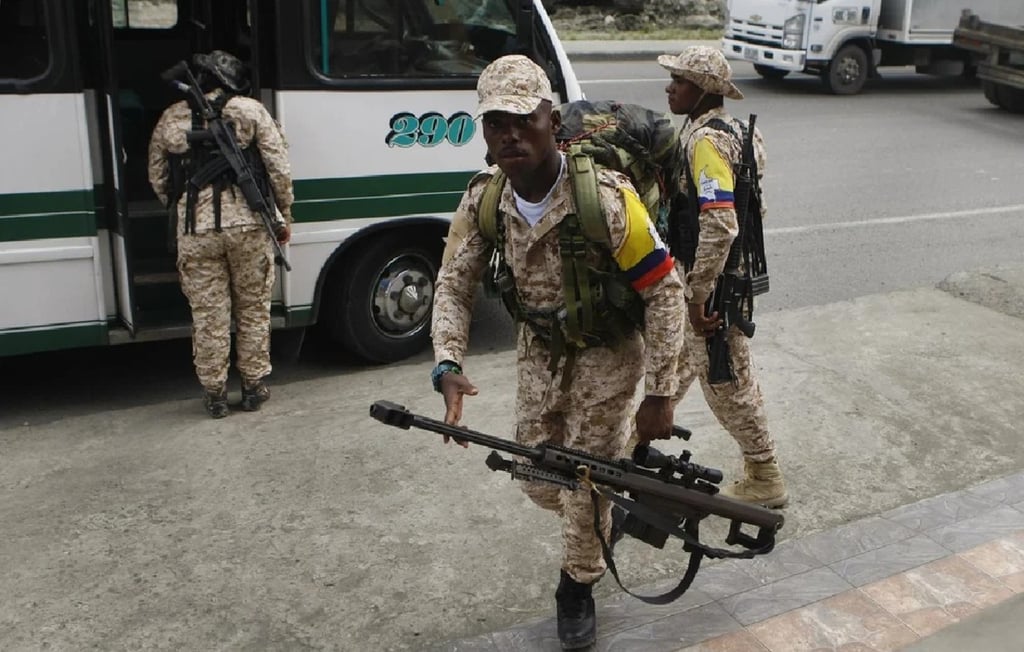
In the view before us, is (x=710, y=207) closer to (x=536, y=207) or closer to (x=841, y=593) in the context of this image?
(x=536, y=207)

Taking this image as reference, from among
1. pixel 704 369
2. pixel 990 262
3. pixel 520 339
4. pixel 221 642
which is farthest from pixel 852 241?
pixel 221 642

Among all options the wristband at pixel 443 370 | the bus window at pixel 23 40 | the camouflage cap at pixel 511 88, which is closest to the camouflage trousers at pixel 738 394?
the wristband at pixel 443 370

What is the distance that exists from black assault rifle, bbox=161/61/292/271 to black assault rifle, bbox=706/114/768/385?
87.6 inches

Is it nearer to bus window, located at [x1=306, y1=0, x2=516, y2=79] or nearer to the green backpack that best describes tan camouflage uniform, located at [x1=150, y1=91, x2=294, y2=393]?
bus window, located at [x1=306, y1=0, x2=516, y2=79]

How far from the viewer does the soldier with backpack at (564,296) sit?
3.14m

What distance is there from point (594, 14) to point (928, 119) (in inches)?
337

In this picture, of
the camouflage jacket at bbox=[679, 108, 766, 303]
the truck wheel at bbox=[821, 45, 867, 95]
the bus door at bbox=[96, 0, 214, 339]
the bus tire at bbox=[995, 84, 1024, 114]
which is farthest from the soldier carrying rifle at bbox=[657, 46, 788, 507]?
the bus tire at bbox=[995, 84, 1024, 114]

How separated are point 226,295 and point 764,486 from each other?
2.68 meters

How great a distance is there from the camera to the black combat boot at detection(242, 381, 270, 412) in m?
5.57

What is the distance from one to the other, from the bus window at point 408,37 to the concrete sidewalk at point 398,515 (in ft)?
5.44

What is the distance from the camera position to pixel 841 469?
5023 millimetres

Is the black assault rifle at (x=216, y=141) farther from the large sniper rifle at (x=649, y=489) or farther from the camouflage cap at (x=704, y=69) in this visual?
the large sniper rifle at (x=649, y=489)

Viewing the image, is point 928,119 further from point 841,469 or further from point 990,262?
point 841,469

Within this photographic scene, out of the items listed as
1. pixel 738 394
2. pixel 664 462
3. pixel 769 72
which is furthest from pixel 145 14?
pixel 769 72
